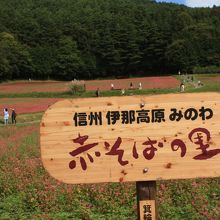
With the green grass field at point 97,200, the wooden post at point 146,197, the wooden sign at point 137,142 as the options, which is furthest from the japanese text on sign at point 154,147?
the green grass field at point 97,200

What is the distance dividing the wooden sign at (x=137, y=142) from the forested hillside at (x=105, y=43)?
7681 cm

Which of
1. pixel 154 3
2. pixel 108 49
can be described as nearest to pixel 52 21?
pixel 108 49

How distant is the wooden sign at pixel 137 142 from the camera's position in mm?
4043

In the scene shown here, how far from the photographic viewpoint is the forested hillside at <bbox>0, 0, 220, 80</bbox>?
279ft

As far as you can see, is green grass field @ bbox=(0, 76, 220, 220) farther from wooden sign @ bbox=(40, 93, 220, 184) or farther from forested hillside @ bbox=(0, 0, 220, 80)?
forested hillside @ bbox=(0, 0, 220, 80)

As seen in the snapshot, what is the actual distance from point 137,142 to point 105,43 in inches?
3705

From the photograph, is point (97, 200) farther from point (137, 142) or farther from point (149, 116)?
point (149, 116)

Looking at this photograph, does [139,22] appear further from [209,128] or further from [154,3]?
[209,128]

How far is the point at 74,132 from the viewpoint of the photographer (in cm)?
406

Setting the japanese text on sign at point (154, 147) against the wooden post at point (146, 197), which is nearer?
the japanese text on sign at point (154, 147)

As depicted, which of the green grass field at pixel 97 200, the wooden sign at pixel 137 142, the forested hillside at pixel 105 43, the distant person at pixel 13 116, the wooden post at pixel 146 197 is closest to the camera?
the wooden sign at pixel 137 142

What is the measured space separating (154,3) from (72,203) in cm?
13540

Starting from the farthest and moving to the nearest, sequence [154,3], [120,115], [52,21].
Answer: [154,3]
[52,21]
[120,115]

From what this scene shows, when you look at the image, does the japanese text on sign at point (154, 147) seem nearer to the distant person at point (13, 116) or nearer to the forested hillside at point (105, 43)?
the distant person at point (13, 116)
